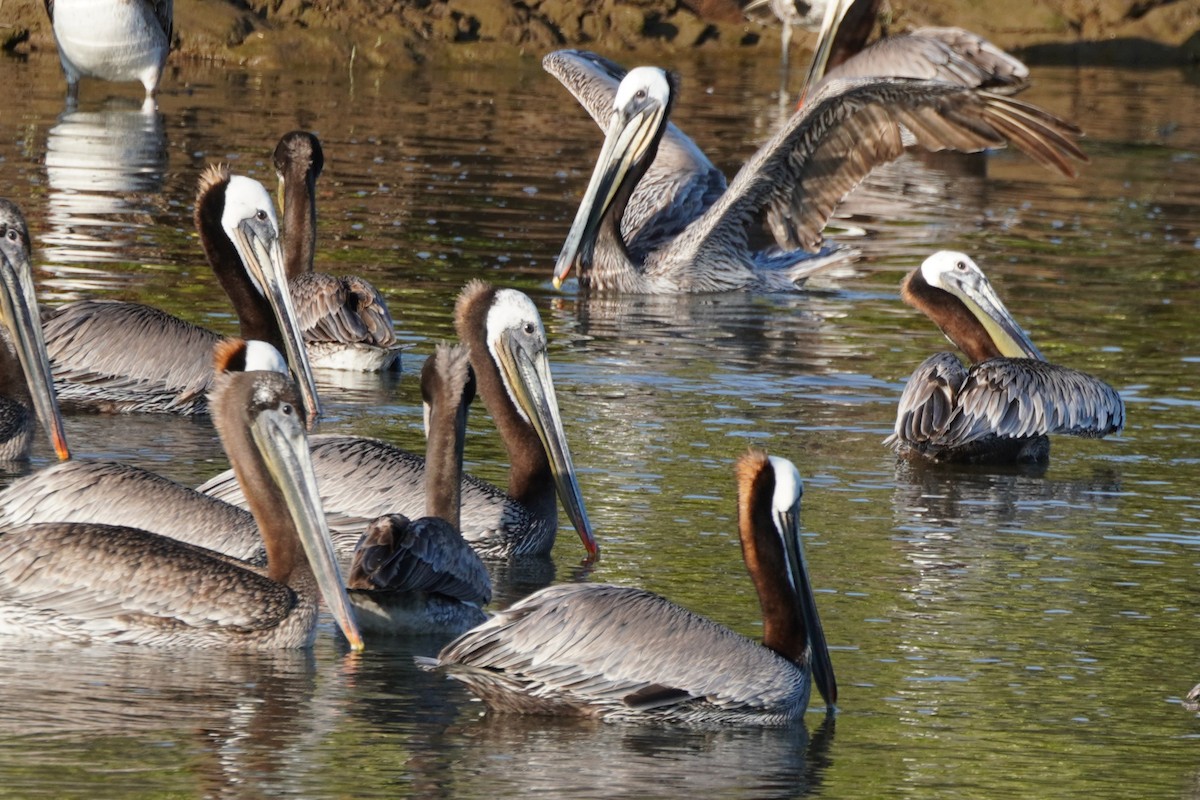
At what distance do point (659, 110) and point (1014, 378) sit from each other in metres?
3.77

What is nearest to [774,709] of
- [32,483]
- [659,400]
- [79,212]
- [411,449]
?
[32,483]

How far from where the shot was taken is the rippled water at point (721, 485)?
15.2ft

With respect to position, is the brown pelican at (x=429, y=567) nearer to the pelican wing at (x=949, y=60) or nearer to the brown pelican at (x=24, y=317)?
the brown pelican at (x=24, y=317)

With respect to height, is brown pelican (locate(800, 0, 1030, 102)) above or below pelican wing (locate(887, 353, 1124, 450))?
above

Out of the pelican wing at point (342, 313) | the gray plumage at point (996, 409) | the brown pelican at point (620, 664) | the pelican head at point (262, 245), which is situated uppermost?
the pelican head at point (262, 245)

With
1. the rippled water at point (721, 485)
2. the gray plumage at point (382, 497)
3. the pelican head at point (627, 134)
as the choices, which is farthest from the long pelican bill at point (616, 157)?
the gray plumage at point (382, 497)

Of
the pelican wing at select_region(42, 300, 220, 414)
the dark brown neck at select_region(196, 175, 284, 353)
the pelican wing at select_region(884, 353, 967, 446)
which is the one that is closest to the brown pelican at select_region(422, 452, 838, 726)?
the pelican wing at select_region(884, 353, 967, 446)

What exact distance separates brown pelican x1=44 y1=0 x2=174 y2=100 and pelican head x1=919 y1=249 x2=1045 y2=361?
32.0 feet

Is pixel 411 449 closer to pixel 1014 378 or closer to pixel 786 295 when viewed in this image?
pixel 1014 378

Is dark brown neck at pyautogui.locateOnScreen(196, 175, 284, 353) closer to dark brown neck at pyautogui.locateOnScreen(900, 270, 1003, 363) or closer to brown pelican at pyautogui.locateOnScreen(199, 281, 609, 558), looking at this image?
brown pelican at pyautogui.locateOnScreen(199, 281, 609, 558)

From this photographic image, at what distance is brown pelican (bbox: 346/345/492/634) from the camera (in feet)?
17.4

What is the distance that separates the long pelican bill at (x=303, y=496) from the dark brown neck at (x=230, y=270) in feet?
9.12

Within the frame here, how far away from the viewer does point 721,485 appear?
735cm

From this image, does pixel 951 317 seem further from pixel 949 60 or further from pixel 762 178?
pixel 949 60
